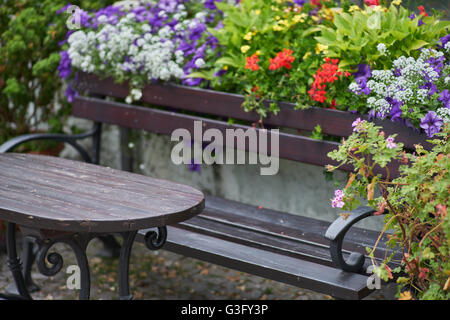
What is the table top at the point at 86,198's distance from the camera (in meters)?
2.48

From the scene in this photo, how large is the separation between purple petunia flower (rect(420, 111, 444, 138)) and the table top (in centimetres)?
94

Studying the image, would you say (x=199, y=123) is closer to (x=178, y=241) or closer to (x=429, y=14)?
(x=178, y=241)

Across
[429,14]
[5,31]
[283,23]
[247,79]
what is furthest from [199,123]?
[5,31]

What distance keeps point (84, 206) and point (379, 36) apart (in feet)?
4.81

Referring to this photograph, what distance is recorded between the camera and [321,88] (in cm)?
323

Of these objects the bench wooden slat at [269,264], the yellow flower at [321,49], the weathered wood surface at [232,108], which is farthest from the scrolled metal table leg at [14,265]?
the yellow flower at [321,49]

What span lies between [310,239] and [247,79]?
2.87 feet

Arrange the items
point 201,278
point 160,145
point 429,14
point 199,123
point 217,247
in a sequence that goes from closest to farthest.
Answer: point 217,247
point 429,14
point 199,123
point 201,278
point 160,145

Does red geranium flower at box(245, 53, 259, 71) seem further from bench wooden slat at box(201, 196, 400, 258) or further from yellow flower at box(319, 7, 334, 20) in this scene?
bench wooden slat at box(201, 196, 400, 258)

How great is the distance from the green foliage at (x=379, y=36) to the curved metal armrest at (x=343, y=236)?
763 mm

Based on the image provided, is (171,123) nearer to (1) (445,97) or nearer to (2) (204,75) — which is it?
(2) (204,75)

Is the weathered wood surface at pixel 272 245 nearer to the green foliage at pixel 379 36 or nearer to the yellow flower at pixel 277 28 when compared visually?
the green foliage at pixel 379 36

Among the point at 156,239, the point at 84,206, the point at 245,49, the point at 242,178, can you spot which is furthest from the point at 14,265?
the point at 245,49

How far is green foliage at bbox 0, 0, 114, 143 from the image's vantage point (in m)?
4.27
